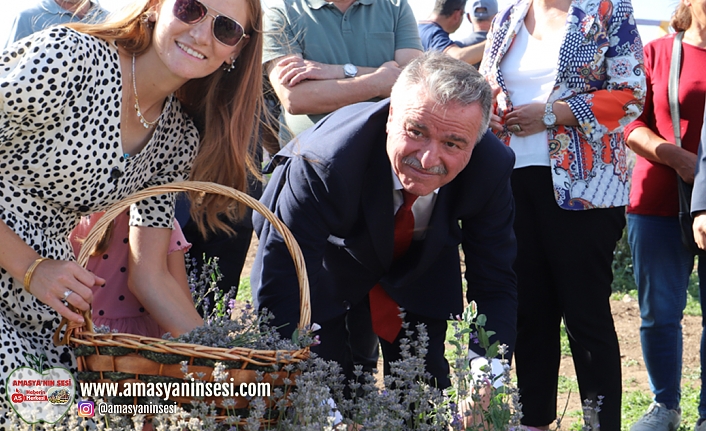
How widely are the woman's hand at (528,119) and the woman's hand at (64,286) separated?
1.90 m

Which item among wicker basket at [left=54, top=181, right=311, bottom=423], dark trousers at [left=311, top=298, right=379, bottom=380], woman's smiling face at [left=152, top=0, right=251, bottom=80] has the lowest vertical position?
dark trousers at [left=311, top=298, right=379, bottom=380]

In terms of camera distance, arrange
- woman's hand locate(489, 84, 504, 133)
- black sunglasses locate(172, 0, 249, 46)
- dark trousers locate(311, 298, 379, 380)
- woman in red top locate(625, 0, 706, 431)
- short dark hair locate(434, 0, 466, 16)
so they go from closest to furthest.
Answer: black sunglasses locate(172, 0, 249, 46) < dark trousers locate(311, 298, 379, 380) < woman's hand locate(489, 84, 504, 133) < woman in red top locate(625, 0, 706, 431) < short dark hair locate(434, 0, 466, 16)

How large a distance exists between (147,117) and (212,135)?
216 millimetres

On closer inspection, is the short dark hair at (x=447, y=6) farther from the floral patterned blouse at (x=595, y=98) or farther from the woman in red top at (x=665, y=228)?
the floral patterned blouse at (x=595, y=98)

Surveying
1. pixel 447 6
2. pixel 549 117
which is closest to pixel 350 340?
pixel 549 117

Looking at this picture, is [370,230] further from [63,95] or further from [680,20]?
[680,20]

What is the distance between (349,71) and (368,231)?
102 cm

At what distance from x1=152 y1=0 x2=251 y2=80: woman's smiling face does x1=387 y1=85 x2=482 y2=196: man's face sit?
0.61m

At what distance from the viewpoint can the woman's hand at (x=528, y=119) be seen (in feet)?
10.7

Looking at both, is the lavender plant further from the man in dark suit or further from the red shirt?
the red shirt

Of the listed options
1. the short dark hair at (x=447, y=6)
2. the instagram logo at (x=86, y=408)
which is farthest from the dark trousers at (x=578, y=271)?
the short dark hair at (x=447, y=6)

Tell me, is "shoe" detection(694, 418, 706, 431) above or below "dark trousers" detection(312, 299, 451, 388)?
below

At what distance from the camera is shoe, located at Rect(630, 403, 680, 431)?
3537 millimetres

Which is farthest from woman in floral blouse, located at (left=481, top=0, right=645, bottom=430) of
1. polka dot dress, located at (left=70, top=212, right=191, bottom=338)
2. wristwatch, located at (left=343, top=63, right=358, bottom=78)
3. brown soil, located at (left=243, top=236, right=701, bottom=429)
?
polka dot dress, located at (left=70, top=212, right=191, bottom=338)
